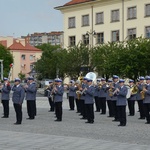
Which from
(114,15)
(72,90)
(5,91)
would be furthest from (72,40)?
(5,91)

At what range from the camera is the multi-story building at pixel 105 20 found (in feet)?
186

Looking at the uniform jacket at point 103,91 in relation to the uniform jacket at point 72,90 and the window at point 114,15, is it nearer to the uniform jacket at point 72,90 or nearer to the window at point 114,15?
the uniform jacket at point 72,90

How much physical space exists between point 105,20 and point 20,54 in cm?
6331

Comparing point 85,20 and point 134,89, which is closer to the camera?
point 134,89

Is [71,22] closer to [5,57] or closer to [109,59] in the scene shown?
[109,59]

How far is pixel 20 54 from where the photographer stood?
122m

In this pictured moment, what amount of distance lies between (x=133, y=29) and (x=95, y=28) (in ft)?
20.3

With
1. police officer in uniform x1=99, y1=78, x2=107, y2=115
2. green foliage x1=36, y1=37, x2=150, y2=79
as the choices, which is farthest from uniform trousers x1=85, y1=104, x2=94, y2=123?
green foliage x1=36, y1=37, x2=150, y2=79

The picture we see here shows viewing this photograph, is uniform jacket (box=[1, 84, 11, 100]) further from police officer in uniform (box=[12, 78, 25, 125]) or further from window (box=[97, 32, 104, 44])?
window (box=[97, 32, 104, 44])

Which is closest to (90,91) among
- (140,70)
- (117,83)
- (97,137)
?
(117,83)

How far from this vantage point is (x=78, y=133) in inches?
568

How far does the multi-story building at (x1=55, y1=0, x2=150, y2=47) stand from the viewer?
56.8 m

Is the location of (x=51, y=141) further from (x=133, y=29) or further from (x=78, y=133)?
(x=133, y=29)

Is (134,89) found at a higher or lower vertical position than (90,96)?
higher
